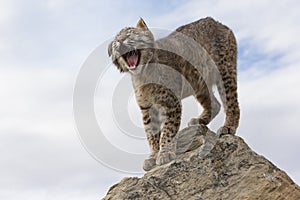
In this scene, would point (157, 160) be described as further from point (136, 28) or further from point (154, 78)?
point (136, 28)

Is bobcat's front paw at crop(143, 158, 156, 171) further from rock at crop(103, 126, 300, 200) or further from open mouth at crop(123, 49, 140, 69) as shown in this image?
open mouth at crop(123, 49, 140, 69)

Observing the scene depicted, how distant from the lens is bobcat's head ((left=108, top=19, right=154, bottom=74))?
826 cm

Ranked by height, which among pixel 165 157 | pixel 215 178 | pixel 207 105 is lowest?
pixel 215 178

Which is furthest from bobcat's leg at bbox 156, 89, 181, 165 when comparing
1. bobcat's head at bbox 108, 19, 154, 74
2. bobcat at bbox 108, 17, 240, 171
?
bobcat's head at bbox 108, 19, 154, 74

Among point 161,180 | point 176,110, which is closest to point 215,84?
point 176,110

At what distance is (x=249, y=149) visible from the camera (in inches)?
294

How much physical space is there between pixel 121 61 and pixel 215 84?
2364mm

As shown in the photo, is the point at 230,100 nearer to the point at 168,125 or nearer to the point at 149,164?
the point at 168,125

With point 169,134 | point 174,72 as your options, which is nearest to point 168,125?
point 169,134

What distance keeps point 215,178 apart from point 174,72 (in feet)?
8.09

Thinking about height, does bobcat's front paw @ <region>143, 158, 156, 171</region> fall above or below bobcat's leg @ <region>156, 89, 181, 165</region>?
below

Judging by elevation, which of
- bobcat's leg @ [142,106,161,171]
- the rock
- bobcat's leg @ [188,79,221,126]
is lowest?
the rock

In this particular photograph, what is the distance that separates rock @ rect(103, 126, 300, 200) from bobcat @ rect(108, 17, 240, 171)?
24.7 inches

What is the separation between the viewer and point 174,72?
9031mm
